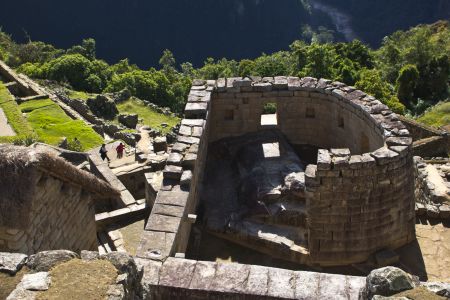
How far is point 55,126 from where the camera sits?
33.3 meters

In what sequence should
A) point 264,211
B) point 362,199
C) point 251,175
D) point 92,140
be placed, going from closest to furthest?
point 362,199 → point 264,211 → point 251,175 → point 92,140

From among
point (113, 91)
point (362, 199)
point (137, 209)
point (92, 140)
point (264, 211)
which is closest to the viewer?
point (362, 199)

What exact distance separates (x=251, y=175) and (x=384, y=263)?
13.4 feet

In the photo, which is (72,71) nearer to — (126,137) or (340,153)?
(126,137)

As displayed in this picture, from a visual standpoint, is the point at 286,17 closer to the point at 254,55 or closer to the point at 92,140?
the point at 254,55

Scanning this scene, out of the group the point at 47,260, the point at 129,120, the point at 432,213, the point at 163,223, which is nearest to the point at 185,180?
the point at 163,223

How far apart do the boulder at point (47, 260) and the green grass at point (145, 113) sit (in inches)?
1624

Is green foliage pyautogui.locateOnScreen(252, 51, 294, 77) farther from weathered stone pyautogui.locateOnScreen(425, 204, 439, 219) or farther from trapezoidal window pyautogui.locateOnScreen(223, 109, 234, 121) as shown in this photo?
weathered stone pyautogui.locateOnScreen(425, 204, 439, 219)

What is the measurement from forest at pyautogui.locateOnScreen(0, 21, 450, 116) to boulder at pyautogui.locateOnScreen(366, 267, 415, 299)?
34.6 m

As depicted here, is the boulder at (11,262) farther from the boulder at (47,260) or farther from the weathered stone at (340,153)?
the weathered stone at (340,153)

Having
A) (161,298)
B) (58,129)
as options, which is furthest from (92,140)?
(161,298)

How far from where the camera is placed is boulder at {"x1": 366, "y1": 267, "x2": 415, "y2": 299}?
6309 millimetres

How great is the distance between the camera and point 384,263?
40.1 ft

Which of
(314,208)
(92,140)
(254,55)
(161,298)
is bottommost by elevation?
(161,298)
